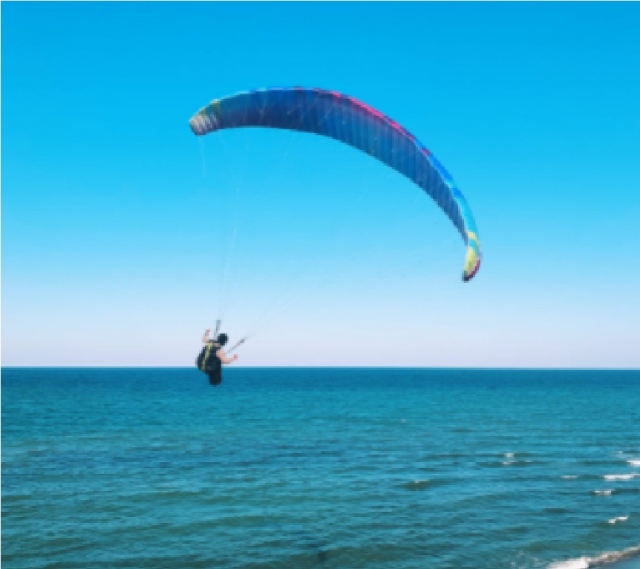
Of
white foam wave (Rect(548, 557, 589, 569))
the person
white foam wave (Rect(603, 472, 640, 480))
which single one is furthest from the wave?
the person

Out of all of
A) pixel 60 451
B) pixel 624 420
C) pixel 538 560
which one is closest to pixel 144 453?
pixel 60 451

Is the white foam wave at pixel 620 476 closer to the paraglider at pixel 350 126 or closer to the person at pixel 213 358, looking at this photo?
the paraglider at pixel 350 126

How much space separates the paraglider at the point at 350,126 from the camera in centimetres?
1305

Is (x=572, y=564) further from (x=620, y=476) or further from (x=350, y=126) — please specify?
(x=350, y=126)

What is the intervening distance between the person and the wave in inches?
422

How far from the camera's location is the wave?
16.1m

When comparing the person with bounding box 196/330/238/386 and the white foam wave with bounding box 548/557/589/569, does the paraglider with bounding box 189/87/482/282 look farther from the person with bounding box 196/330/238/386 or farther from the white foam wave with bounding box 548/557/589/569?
the white foam wave with bounding box 548/557/589/569

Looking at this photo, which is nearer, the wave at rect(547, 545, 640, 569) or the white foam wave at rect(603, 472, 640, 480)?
the wave at rect(547, 545, 640, 569)

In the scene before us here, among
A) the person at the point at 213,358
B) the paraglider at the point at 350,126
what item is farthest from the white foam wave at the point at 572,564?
the person at the point at 213,358

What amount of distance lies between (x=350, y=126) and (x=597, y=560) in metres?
13.7

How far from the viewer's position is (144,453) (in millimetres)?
31734

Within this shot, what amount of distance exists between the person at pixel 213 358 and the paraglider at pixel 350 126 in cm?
512

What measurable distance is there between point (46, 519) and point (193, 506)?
4.81 metres

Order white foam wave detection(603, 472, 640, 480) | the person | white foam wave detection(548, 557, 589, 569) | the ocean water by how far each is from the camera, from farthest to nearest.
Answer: white foam wave detection(603, 472, 640, 480) → the ocean water → white foam wave detection(548, 557, 589, 569) → the person
